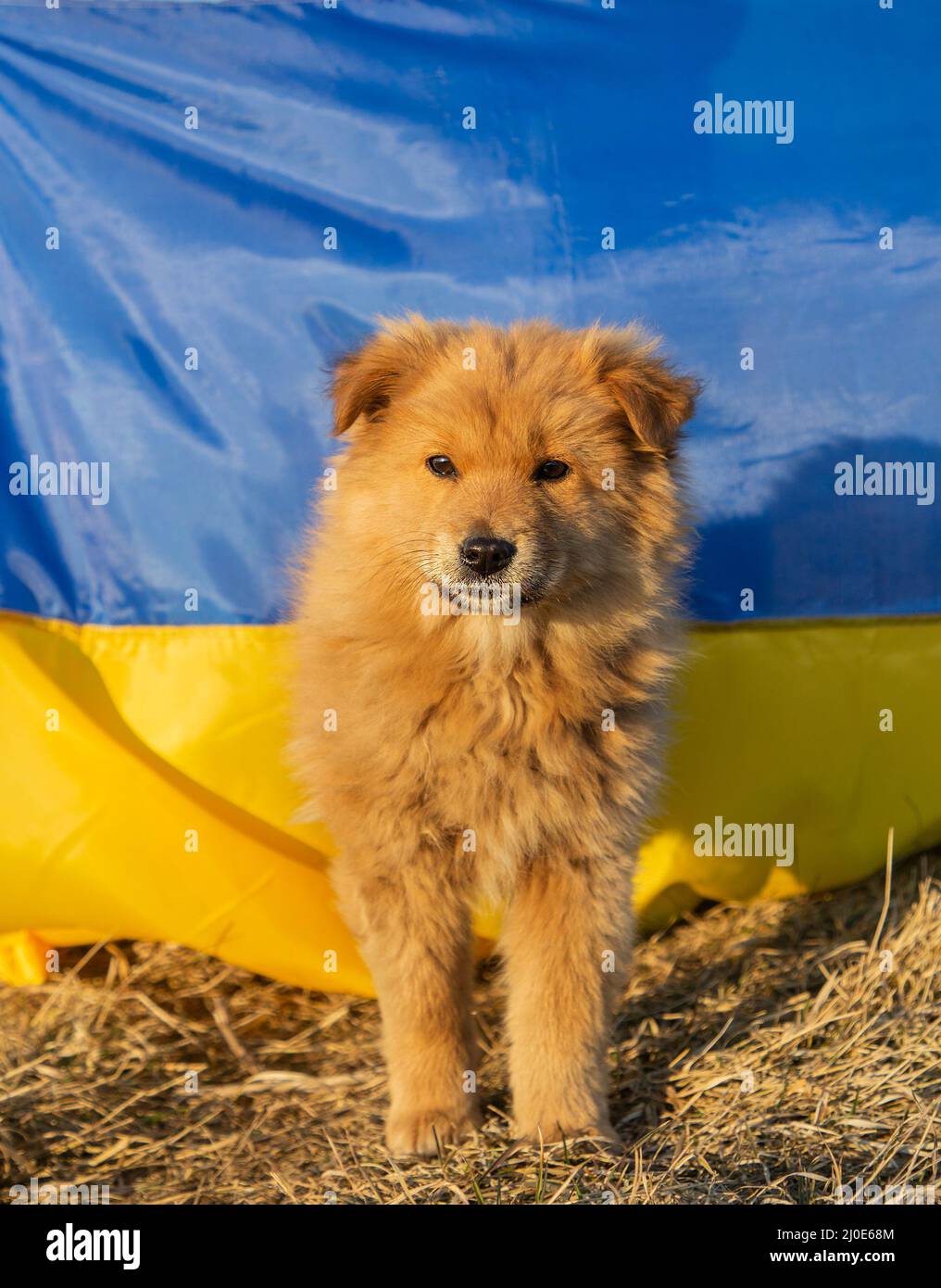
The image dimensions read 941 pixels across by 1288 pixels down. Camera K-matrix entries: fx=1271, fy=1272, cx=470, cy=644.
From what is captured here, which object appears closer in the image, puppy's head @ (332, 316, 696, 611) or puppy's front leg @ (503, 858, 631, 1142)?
puppy's head @ (332, 316, 696, 611)

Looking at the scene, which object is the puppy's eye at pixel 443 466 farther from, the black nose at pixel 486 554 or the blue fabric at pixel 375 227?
the blue fabric at pixel 375 227

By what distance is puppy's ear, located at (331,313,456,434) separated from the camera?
3.40 metres

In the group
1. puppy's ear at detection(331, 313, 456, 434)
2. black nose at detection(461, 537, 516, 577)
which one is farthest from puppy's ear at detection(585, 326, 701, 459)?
black nose at detection(461, 537, 516, 577)

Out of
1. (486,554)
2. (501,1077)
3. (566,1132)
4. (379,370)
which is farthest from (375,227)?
(566,1132)

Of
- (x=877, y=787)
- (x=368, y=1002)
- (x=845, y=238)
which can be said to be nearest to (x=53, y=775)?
(x=368, y=1002)

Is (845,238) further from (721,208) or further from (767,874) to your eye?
(767,874)

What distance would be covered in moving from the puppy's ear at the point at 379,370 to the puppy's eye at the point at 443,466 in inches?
11.0

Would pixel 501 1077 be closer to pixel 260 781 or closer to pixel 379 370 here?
pixel 260 781

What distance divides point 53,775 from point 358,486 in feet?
4.99

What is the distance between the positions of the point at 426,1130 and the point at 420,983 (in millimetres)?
395

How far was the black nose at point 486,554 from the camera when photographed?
3021mm

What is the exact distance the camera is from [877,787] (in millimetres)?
4527

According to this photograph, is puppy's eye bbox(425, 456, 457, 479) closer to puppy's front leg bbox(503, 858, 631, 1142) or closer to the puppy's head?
the puppy's head

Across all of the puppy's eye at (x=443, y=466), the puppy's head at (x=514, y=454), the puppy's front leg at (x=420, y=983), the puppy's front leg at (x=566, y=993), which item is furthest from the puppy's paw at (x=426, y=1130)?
the puppy's eye at (x=443, y=466)
